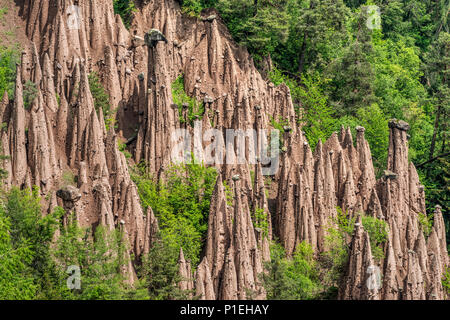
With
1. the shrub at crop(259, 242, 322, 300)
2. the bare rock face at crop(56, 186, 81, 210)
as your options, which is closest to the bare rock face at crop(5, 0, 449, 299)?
the bare rock face at crop(56, 186, 81, 210)

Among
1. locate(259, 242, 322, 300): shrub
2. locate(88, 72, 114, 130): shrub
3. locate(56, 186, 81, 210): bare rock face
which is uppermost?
locate(88, 72, 114, 130): shrub

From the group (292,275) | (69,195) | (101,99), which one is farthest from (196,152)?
(69,195)

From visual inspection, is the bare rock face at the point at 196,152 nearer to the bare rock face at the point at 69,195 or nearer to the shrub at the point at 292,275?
the bare rock face at the point at 69,195

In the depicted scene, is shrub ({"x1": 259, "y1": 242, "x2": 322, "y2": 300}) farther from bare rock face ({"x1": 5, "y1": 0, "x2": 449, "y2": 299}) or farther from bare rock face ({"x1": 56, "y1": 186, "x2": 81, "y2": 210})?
bare rock face ({"x1": 56, "y1": 186, "x2": 81, "y2": 210})

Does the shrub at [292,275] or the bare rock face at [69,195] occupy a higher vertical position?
the bare rock face at [69,195]

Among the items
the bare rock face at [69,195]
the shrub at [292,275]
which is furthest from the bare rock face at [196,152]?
the shrub at [292,275]

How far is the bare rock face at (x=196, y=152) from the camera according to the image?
107ft

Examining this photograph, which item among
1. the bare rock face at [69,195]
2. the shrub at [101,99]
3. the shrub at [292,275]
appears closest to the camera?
the bare rock face at [69,195]

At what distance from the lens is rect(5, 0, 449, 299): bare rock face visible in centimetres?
3259

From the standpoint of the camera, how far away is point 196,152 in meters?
37.9

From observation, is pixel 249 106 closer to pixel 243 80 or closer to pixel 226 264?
pixel 243 80

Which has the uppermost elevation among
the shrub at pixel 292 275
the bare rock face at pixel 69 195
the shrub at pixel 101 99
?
the shrub at pixel 101 99
